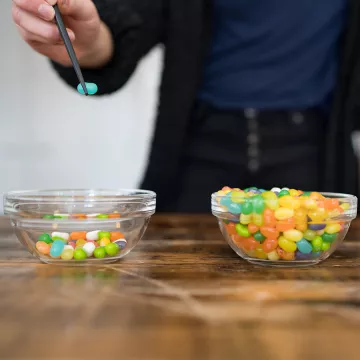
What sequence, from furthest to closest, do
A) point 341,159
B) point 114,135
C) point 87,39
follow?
1. point 114,135
2. point 341,159
3. point 87,39

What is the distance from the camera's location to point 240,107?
136 cm

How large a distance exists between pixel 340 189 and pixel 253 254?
86 cm

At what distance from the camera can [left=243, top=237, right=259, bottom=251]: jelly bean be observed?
71cm

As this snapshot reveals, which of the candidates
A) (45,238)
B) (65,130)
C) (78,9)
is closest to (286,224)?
(45,238)

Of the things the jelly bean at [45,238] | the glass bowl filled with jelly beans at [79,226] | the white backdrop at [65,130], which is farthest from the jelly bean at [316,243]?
the white backdrop at [65,130]

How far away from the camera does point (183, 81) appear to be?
4.49 ft

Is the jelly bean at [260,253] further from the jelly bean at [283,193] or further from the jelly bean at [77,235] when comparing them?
the jelly bean at [77,235]

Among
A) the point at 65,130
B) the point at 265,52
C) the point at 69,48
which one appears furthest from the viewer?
the point at 65,130

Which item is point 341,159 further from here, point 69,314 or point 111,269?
point 69,314

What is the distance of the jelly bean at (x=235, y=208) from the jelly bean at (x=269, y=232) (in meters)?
0.04

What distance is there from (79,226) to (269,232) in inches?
10.1

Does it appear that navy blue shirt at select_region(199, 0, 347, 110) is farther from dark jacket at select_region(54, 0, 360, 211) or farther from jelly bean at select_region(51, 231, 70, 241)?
jelly bean at select_region(51, 231, 70, 241)

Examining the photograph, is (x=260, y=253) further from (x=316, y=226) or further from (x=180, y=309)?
(x=180, y=309)

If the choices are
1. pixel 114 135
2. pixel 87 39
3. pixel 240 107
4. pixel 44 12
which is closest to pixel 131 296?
pixel 44 12
